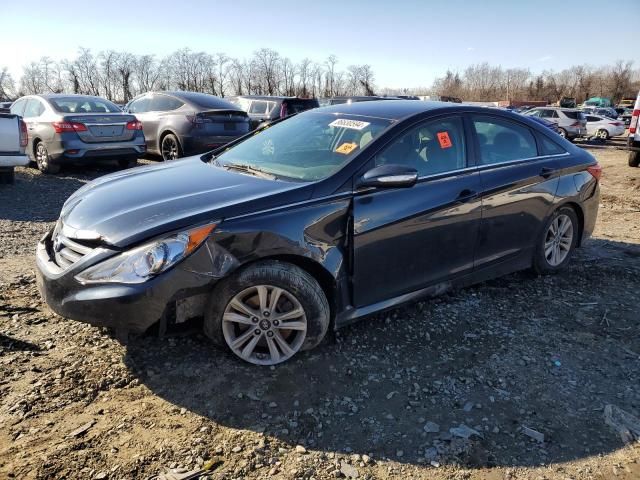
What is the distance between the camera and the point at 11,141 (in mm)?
7863

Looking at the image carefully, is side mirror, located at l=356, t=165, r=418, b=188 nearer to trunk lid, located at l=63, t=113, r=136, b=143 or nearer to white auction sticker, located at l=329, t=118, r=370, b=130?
white auction sticker, located at l=329, t=118, r=370, b=130

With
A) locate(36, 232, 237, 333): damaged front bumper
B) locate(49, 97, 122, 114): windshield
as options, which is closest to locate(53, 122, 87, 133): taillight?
locate(49, 97, 122, 114): windshield

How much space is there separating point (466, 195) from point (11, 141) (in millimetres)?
7444

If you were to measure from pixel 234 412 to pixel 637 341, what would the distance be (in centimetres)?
289

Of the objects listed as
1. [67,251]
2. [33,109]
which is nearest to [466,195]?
[67,251]

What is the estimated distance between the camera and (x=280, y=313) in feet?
9.78

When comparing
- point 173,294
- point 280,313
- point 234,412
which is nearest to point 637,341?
point 280,313

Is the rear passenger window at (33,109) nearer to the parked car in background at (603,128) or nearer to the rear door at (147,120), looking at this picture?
the rear door at (147,120)

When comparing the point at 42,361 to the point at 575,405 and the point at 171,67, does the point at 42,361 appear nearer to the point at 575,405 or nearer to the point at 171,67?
the point at 575,405

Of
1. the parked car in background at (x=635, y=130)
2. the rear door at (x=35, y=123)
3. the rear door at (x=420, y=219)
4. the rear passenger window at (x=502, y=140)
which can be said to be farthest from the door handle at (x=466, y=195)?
the parked car in background at (x=635, y=130)

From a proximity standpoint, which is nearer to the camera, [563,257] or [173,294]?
[173,294]

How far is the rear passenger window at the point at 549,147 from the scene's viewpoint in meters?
4.44

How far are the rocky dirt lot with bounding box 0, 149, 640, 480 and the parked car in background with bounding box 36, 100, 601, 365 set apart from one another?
287mm

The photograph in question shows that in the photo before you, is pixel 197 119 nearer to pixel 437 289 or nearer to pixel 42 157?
pixel 42 157
